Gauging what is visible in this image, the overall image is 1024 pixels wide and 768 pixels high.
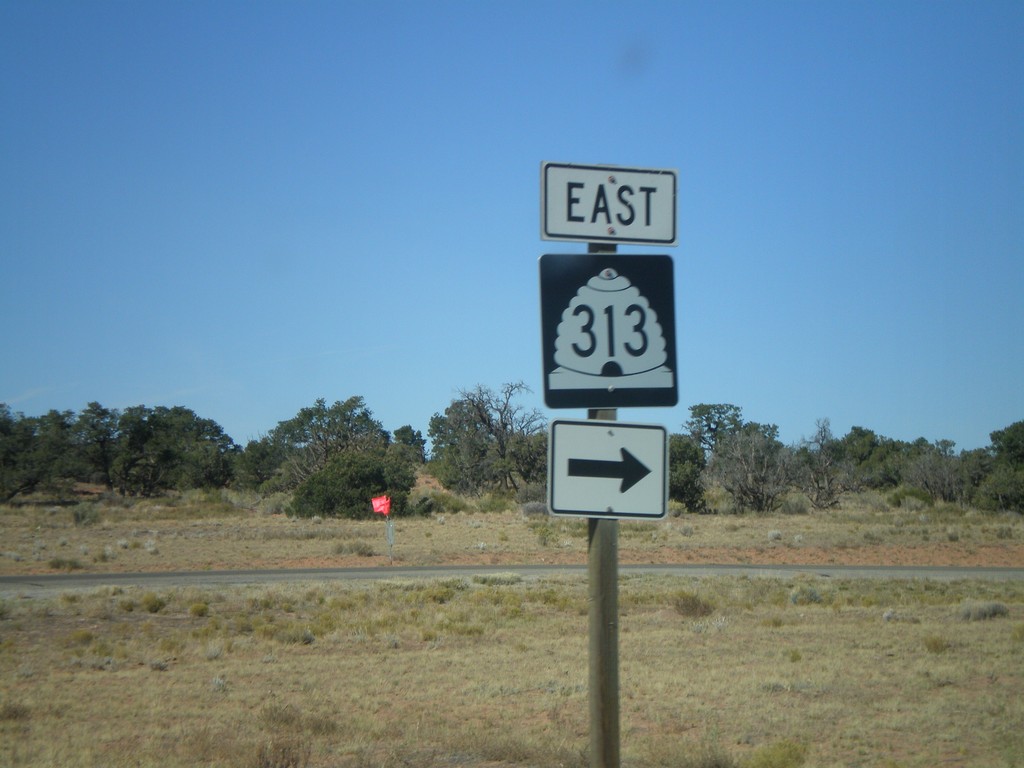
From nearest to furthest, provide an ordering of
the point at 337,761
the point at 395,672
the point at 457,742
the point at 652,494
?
the point at 652,494 → the point at 337,761 → the point at 457,742 → the point at 395,672

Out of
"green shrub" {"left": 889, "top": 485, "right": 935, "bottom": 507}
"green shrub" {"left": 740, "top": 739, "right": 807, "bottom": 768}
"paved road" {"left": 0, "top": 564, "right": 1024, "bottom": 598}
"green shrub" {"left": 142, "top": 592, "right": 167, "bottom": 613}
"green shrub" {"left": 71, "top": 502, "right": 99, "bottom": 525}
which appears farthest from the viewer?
"green shrub" {"left": 889, "top": 485, "right": 935, "bottom": 507}

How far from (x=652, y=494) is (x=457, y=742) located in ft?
22.2

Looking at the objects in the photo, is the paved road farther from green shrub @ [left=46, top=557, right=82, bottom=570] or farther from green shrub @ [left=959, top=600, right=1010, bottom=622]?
green shrub @ [left=959, top=600, right=1010, bottom=622]

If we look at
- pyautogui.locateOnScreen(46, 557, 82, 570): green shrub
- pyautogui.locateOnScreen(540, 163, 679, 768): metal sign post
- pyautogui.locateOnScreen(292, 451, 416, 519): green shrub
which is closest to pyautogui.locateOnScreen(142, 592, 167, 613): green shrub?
pyautogui.locateOnScreen(46, 557, 82, 570): green shrub

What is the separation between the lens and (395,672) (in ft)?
50.7

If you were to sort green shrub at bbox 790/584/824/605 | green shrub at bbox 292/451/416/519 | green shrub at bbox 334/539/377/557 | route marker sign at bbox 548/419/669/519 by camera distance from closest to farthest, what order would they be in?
route marker sign at bbox 548/419/669/519, green shrub at bbox 790/584/824/605, green shrub at bbox 334/539/377/557, green shrub at bbox 292/451/416/519

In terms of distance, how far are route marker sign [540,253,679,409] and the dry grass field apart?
215 inches

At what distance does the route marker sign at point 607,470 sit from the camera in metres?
4.24

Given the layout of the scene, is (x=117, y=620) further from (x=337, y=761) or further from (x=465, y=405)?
(x=465, y=405)

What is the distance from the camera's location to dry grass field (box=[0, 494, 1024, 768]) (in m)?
9.77

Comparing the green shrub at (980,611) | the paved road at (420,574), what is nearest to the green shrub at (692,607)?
the green shrub at (980,611)

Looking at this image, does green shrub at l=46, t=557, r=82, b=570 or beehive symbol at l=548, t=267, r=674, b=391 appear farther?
green shrub at l=46, t=557, r=82, b=570

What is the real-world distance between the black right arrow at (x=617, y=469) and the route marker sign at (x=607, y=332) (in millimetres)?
254

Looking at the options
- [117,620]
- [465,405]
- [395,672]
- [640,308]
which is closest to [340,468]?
[465,405]
